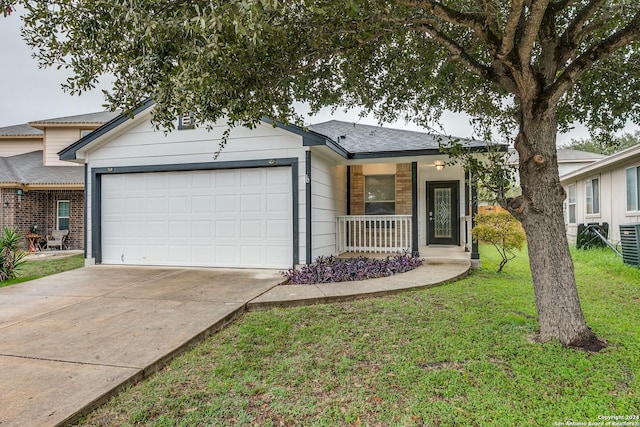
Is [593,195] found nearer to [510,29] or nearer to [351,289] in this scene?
[351,289]

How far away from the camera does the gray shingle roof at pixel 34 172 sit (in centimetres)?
1317

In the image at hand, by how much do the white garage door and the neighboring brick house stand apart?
5.86 meters

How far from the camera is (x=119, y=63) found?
159 inches

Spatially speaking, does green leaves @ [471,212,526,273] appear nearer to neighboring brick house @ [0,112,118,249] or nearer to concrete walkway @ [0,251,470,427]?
concrete walkway @ [0,251,470,427]

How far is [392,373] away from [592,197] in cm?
1397

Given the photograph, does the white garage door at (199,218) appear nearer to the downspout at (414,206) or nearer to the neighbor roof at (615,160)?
the downspout at (414,206)

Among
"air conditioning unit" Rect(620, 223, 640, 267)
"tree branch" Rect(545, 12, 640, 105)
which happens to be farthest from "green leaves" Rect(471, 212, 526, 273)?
"tree branch" Rect(545, 12, 640, 105)

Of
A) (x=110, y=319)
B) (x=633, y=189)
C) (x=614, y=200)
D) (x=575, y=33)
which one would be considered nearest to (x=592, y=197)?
(x=614, y=200)

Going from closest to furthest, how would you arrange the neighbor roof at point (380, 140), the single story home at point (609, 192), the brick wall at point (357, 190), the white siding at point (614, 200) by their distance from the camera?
the neighbor roof at point (380, 140) < the single story home at point (609, 192) < the white siding at point (614, 200) < the brick wall at point (357, 190)

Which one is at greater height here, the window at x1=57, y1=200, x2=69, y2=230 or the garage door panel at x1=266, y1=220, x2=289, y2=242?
the window at x1=57, y1=200, x2=69, y2=230

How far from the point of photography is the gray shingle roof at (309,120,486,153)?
8617 mm

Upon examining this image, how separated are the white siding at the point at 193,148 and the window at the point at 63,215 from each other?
6499 mm

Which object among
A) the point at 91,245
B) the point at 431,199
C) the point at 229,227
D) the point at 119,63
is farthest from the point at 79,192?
the point at 431,199

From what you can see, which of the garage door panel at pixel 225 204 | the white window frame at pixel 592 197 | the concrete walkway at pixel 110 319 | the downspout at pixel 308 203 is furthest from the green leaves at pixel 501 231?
the white window frame at pixel 592 197
